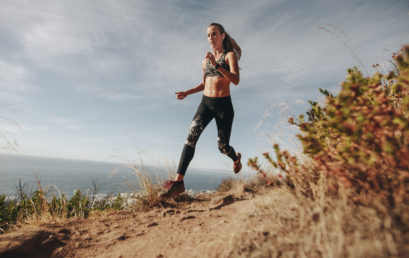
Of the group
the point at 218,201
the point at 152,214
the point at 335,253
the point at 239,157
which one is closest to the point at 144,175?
the point at 152,214

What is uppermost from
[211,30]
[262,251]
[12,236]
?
[211,30]

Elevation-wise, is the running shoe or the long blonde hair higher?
the long blonde hair

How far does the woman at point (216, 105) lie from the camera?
297cm

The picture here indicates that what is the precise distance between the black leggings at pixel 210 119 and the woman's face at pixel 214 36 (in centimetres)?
103

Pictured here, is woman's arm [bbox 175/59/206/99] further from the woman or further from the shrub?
the shrub

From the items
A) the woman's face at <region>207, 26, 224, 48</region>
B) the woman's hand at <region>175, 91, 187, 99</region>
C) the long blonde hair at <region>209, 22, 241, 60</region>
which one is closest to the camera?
the woman's face at <region>207, 26, 224, 48</region>

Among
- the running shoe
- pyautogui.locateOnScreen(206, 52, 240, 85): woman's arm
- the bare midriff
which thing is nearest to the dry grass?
the running shoe

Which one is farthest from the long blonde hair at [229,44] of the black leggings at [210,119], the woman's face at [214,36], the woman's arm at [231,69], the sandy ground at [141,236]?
the sandy ground at [141,236]

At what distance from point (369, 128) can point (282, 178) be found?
768mm

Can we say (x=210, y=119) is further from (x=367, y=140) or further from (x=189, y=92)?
(x=367, y=140)

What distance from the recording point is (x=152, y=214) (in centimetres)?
275

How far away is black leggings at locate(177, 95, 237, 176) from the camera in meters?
3.05

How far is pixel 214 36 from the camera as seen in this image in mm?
3438

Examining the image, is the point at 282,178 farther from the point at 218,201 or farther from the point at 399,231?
the point at 218,201
